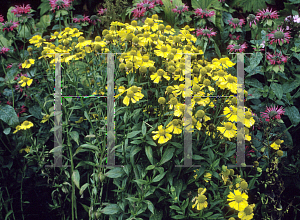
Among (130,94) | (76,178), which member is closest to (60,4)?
(130,94)

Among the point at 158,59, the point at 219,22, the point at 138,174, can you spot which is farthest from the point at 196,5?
the point at 138,174

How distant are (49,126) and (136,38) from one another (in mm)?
709

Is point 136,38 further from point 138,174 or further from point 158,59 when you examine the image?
point 138,174

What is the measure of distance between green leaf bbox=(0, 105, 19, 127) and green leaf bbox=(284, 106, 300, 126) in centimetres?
166

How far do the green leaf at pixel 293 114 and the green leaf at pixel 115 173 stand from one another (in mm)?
1191

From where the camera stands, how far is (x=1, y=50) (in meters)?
1.78

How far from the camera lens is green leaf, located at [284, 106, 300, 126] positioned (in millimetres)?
1850

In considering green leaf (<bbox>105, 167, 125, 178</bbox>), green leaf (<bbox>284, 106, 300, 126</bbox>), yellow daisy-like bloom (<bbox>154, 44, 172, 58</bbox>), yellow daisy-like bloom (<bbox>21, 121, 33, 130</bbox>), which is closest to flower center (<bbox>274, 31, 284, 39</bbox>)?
green leaf (<bbox>284, 106, 300, 126</bbox>)

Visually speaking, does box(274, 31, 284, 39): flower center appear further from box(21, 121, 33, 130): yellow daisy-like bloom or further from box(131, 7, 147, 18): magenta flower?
box(21, 121, 33, 130): yellow daisy-like bloom

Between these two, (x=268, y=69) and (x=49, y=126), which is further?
(x=268, y=69)

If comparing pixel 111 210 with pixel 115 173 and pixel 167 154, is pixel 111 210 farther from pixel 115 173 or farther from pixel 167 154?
pixel 167 154

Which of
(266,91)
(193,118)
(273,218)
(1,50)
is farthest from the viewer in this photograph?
(266,91)

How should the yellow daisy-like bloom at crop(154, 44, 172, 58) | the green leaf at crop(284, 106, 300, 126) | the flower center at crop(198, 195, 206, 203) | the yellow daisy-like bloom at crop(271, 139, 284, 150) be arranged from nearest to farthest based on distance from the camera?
1. the flower center at crop(198, 195, 206, 203)
2. the yellow daisy-like bloom at crop(154, 44, 172, 58)
3. the yellow daisy-like bloom at crop(271, 139, 284, 150)
4. the green leaf at crop(284, 106, 300, 126)

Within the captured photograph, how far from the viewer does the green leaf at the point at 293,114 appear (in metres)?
1.85
